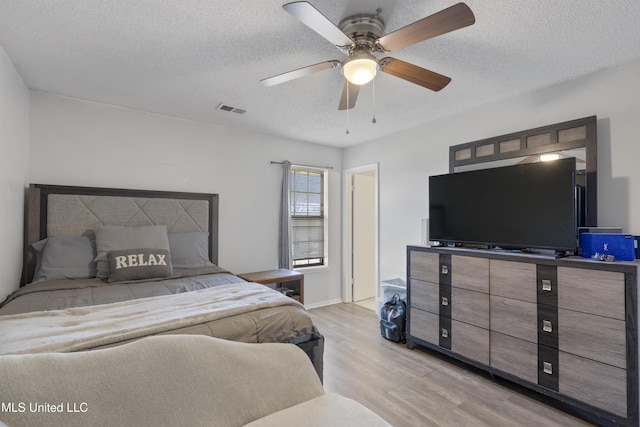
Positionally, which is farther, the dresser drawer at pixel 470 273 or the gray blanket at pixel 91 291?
the dresser drawer at pixel 470 273

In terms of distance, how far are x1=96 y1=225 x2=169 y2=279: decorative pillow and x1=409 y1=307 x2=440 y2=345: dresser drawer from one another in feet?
8.36

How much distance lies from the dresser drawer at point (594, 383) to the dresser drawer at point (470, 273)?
2.23ft

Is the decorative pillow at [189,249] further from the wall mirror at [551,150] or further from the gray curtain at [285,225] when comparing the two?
the wall mirror at [551,150]

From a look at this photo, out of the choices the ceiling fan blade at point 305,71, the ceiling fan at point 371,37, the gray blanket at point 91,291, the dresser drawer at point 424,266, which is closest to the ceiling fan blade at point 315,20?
the ceiling fan at point 371,37

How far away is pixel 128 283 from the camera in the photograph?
2455 mm

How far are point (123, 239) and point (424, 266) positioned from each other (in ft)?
9.46

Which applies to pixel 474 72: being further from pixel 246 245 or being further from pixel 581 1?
pixel 246 245

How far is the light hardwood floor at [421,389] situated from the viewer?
2004 millimetres

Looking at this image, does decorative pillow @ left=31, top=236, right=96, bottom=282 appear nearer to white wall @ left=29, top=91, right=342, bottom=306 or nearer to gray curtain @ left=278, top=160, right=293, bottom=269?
white wall @ left=29, top=91, right=342, bottom=306

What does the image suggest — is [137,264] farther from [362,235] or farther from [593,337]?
[593,337]

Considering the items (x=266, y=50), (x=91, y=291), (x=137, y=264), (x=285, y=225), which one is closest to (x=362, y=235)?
(x=285, y=225)

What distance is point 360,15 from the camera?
1.74 metres

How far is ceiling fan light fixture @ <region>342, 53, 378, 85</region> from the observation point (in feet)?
5.81

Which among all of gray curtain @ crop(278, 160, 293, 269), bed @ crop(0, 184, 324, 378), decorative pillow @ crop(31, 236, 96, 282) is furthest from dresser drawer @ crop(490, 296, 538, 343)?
decorative pillow @ crop(31, 236, 96, 282)
